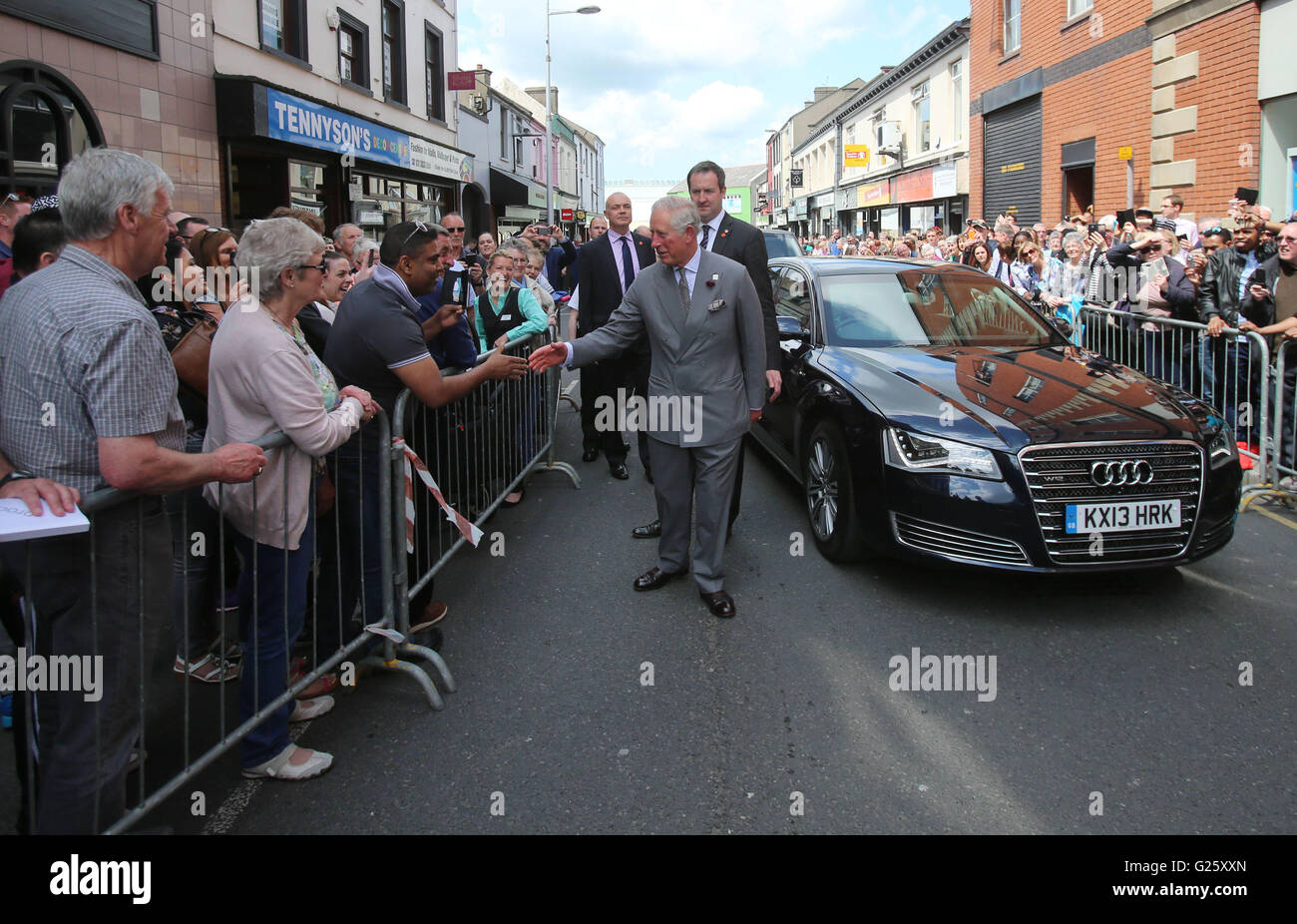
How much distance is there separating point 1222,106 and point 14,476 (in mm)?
14059

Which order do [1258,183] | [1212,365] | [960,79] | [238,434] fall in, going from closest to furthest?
[238,434], [1212,365], [1258,183], [960,79]

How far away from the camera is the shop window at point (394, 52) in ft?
68.8

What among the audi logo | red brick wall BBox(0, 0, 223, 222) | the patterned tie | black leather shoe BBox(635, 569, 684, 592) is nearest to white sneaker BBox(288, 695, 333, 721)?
black leather shoe BBox(635, 569, 684, 592)

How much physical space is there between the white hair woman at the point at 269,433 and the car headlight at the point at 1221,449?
403cm

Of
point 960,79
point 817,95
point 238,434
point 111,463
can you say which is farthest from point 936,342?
point 817,95

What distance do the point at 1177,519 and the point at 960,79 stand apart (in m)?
28.1

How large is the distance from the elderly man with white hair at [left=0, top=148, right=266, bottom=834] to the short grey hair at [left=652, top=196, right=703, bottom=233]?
2.57 m

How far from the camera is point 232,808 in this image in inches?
122

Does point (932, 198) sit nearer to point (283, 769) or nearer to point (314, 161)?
point (314, 161)

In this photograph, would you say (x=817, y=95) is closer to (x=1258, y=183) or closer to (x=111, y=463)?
(x=1258, y=183)

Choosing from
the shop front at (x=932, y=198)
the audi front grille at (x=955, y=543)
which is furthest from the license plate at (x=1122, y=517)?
the shop front at (x=932, y=198)

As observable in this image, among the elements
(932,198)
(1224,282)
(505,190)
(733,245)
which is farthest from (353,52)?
(932,198)

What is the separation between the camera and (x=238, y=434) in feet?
10.4

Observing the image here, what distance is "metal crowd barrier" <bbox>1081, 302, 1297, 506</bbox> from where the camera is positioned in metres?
6.59
